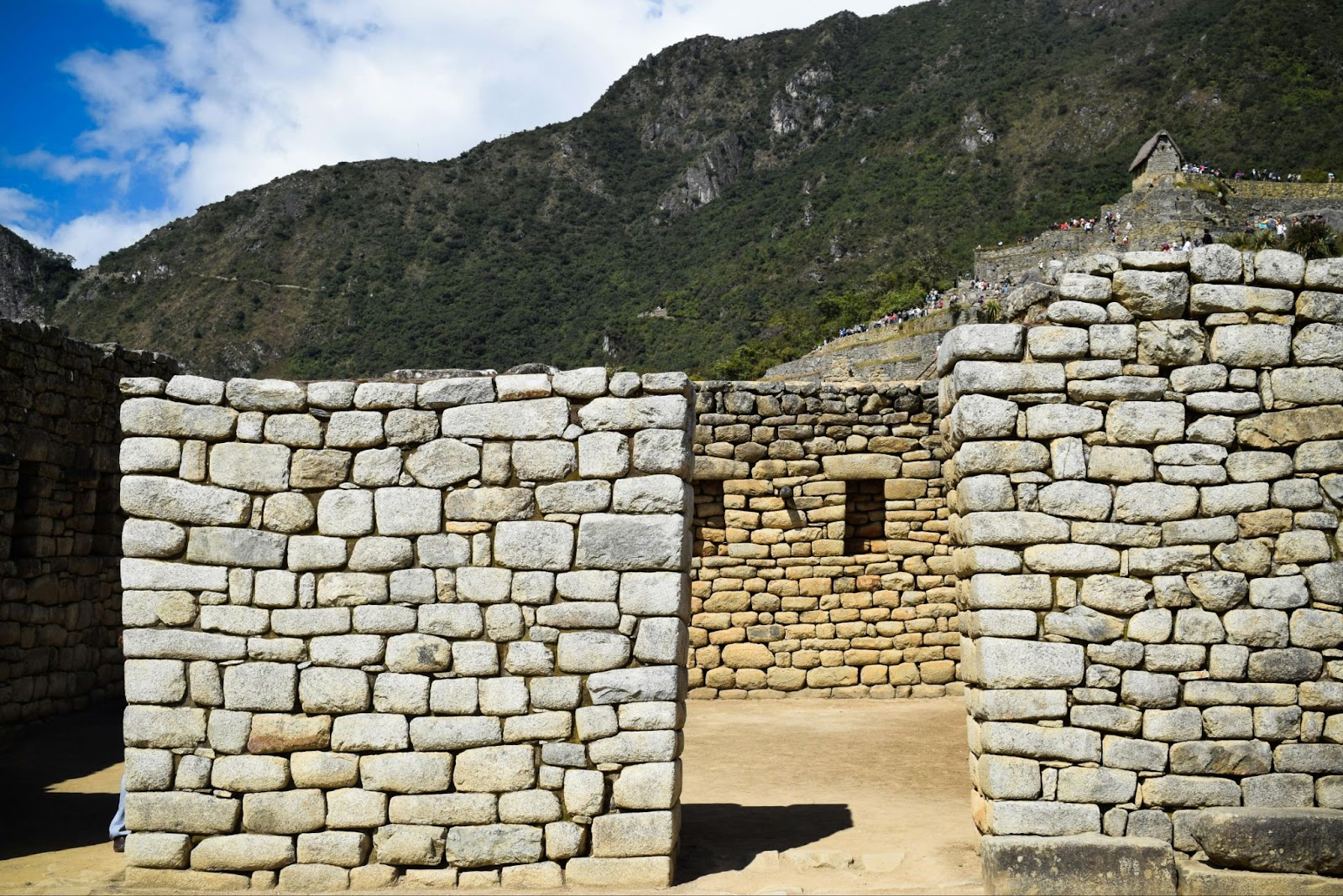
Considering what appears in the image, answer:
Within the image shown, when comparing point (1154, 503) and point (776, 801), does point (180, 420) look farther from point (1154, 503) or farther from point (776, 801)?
point (1154, 503)

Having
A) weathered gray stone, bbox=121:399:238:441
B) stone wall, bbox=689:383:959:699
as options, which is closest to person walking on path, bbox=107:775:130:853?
weathered gray stone, bbox=121:399:238:441

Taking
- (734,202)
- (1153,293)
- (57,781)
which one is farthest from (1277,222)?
(57,781)

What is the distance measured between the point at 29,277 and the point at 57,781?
56.7 m

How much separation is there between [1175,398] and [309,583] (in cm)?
505

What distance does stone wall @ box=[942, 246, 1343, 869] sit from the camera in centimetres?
557

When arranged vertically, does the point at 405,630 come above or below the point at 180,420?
below

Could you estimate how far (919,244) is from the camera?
218 ft

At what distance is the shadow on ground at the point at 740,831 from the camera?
6.20 m

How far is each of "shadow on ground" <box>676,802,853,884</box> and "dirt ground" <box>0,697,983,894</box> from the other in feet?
0.05

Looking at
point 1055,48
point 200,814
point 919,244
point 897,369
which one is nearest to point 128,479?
point 200,814

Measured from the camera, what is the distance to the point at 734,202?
8588cm

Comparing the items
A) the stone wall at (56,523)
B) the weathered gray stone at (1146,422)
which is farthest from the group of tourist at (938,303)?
the weathered gray stone at (1146,422)

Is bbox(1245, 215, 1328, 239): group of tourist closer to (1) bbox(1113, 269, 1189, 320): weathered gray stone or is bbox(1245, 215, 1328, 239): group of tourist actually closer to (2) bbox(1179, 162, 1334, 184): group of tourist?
(2) bbox(1179, 162, 1334, 184): group of tourist

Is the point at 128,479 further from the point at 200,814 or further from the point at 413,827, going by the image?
the point at 413,827
